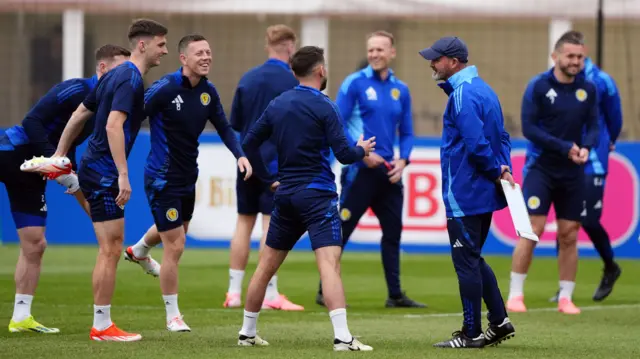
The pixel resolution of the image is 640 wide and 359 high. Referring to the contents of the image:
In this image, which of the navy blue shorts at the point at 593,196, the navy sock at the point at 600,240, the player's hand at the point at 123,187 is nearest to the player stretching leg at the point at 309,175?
the player's hand at the point at 123,187

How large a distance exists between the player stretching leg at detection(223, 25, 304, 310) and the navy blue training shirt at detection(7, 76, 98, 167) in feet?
5.95

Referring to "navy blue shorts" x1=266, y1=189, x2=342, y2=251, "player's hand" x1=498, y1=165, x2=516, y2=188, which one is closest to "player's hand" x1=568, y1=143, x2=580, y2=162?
"player's hand" x1=498, y1=165, x2=516, y2=188

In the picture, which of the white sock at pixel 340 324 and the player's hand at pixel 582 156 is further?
the player's hand at pixel 582 156

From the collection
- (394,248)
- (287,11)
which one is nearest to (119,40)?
(287,11)

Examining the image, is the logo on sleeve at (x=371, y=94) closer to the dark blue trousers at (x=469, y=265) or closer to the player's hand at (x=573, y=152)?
the player's hand at (x=573, y=152)

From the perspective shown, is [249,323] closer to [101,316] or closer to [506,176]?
[101,316]

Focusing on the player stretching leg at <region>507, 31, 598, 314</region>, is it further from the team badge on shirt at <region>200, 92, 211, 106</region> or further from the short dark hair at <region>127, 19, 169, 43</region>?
the short dark hair at <region>127, 19, 169, 43</region>

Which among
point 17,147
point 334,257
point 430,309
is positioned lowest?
point 430,309

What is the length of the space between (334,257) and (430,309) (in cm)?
316

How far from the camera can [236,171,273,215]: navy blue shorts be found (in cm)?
1066

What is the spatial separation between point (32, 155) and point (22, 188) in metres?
0.24

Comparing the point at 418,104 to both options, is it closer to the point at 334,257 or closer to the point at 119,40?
the point at 119,40

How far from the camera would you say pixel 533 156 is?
35.1ft

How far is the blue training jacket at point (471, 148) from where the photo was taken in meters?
7.86
